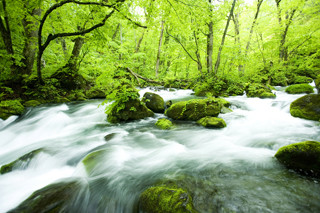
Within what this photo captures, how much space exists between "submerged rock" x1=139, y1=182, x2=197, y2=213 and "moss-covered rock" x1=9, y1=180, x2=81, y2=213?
110 cm

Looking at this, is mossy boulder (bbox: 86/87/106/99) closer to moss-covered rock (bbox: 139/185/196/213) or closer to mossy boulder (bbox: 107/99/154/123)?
mossy boulder (bbox: 107/99/154/123)

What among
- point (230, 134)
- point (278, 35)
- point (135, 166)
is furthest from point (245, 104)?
point (278, 35)

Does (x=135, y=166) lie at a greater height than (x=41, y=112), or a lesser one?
lesser

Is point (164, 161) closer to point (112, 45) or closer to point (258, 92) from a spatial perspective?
point (112, 45)

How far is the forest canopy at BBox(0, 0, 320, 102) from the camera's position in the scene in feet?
15.5

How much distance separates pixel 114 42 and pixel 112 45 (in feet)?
11.6

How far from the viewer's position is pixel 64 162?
359cm

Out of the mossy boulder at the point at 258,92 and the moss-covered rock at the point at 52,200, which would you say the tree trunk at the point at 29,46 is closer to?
the moss-covered rock at the point at 52,200

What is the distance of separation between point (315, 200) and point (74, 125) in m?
7.28

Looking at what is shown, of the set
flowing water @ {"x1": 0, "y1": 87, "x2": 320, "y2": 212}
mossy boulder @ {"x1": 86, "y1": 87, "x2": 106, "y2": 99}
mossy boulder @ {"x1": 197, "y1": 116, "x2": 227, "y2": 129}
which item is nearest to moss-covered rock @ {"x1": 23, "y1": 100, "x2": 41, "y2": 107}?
flowing water @ {"x1": 0, "y1": 87, "x2": 320, "y2": 212}

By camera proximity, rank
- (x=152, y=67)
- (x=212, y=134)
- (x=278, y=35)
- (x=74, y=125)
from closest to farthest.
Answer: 1. (x=212, y=134)
2. (x=74, y=125)
3. (x=278, y=35)
4. (x=152, y=67)

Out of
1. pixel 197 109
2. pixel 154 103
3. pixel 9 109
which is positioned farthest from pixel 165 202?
pixel 9 109

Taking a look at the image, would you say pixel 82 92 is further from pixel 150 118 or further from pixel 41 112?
pixel 150 118

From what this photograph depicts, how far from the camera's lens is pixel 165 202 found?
1.80 metres
